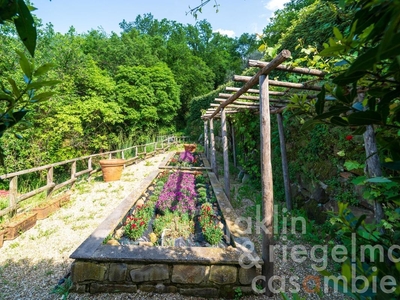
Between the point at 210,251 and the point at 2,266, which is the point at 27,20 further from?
the point at 2,266

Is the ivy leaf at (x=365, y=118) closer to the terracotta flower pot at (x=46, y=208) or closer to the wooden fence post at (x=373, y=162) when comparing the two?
the wooden fence post at (x=373, y=162)

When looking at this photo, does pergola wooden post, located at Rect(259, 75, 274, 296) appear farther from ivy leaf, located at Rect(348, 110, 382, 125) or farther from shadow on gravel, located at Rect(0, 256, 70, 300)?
shadow on gravel, located at Rect(0, 256, 70, 300)

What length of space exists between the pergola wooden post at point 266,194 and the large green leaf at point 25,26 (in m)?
1.90

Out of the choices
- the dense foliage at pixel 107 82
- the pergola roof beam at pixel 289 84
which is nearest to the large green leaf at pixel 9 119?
the dense foliage at pixel 107 82

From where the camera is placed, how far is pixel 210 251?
1991 millimetres

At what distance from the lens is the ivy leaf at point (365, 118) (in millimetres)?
376

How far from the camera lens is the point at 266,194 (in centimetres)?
196

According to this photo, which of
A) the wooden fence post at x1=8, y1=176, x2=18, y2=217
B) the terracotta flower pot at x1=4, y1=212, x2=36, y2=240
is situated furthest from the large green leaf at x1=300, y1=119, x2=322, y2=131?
the wooden fence post at x1=8, y1=176, x2=18, y2=217

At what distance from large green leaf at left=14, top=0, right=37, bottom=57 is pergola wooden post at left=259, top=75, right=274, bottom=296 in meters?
1.90

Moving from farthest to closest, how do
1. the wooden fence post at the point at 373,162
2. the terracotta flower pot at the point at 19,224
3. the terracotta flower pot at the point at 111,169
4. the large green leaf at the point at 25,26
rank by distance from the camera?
the terracotta flower pot at the point at 111,169 → the terracotta flower pot at the point at 19,224 → the wooden fence post at the point at 373,162 → the large green leaf at the point at 25,26

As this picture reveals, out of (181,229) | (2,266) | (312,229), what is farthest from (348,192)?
(2,266)

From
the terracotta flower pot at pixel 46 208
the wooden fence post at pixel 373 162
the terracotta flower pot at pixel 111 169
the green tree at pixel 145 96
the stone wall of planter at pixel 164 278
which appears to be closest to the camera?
the wooden fence post at pixel 373 162

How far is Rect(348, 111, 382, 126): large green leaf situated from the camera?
376 millimetres

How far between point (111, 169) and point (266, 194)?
179 inches
